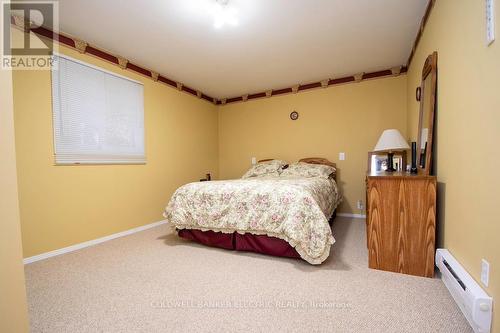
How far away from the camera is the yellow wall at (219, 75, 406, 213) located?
11.4 feet

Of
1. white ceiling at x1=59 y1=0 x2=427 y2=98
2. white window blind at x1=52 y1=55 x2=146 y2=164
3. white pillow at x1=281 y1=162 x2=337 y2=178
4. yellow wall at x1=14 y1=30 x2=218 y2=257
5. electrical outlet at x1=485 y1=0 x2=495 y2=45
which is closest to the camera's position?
electrical outlet at x1=485 y1=0 x2=495 y2=45

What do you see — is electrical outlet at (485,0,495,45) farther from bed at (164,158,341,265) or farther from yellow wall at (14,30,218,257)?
yellow wall at (14,30,218,257)

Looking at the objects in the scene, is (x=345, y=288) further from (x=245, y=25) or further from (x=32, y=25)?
(x=32, y=25)

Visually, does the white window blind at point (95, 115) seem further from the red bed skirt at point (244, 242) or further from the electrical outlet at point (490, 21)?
the electrical outlet at point (490, 21)

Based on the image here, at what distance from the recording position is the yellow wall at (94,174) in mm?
2125

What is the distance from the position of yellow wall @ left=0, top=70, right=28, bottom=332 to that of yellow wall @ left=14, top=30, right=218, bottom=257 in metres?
1.64

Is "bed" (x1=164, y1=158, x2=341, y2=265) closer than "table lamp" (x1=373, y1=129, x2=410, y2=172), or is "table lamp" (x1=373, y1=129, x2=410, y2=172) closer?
"bed" (x1=164, y1=158, x2=341, y2=265)

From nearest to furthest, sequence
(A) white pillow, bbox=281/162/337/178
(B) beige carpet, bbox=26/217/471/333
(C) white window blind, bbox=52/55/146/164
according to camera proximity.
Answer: (B) beige carpet, bbox=26/217/471/333
(C) white window blind, bbox=52/55/146/164
(A) white pillow, bbox=281/162/337/178

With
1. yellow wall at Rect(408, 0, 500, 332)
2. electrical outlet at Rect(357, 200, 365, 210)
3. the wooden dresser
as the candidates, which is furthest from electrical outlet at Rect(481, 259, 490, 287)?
electrical outlet at Rect(357, 200, 365, 210)

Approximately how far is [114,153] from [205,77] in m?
1.78

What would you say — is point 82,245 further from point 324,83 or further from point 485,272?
point 324,83

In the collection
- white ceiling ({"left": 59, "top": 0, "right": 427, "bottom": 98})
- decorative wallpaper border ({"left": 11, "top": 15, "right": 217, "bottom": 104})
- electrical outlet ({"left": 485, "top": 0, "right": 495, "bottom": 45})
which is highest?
white ceiling ({"left": 59, "top": 0, "right": 427, "bottom": 98})

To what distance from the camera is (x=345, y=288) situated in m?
1.57

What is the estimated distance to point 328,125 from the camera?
3.82 metres
